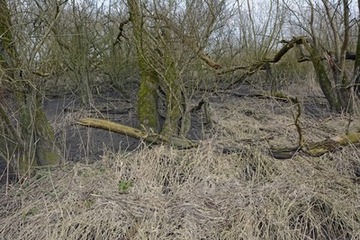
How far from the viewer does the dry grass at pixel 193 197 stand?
3.04 metres

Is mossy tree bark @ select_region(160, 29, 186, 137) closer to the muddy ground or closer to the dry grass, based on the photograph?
the muddy ground

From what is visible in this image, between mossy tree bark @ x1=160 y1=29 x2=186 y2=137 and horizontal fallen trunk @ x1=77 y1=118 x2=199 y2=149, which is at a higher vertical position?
mossy tree bark @ x1=160 y1=29 x2=186 y2=137

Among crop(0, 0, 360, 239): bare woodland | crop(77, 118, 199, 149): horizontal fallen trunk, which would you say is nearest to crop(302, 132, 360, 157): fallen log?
crop(0, 0, 360, 239): bare woodland

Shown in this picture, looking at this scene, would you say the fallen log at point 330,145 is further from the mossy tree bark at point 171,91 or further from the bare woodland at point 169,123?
the mossy tree bark at point 171,91

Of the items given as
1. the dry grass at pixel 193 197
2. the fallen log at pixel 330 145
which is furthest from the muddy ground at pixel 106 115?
the fallen log at pixel 330 145

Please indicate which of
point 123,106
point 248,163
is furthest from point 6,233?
point 123,106

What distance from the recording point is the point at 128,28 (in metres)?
6.54

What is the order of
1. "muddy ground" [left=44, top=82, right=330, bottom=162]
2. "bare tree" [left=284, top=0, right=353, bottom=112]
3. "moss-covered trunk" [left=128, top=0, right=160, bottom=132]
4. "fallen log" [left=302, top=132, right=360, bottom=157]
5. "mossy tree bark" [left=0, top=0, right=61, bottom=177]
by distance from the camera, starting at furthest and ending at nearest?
1. "bare tree" [left=284, top=0, right=353, bottom=112]
2. "moss-covered trunk" [left=128, top=0, right=160, bottom=132]
3. "muddy ground" [left=44, top=82, right=330, bottom=162]
4. "fallen log" [left=302, top=132, right=360, bottom=157]
5. "mossy tree bark" [left=0, top=0, right=61, bottom=177]

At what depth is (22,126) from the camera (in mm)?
4184

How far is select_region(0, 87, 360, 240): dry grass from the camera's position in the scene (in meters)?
3.04

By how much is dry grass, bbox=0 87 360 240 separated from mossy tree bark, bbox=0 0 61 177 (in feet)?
1.07

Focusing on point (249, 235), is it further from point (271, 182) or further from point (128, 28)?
point (128, 28)

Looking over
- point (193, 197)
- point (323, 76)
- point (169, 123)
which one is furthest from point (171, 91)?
point (323, 76)

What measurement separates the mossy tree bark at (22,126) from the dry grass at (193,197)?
327 millimetres
